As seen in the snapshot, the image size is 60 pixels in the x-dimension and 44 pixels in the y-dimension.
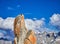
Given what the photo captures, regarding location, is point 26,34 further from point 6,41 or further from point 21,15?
point 6,41

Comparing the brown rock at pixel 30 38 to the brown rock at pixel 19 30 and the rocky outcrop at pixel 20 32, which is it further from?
the brown rock at pixel 19 30

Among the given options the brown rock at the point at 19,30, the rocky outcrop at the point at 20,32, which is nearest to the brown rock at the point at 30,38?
the rocky outcrop at the point at 20,32

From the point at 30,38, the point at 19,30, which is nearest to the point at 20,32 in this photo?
the point at 19,30

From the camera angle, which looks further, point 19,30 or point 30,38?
point 19,30

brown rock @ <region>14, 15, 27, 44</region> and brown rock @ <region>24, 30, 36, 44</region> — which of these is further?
brown rock @ <region>14, 15, 27, 44</region>

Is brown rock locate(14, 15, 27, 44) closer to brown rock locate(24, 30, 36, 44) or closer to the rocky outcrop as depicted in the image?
the rocky outcrop

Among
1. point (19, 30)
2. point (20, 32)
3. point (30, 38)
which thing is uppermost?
point (19, 30)

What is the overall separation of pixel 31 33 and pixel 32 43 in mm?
711

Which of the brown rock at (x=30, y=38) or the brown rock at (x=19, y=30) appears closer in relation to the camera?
the brown rock at (x=30, y=38)

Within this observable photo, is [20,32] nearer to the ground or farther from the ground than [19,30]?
nearer to the ground

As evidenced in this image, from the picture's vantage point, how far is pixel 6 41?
5940 inches

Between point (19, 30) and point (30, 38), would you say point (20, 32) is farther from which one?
point (30, 38)

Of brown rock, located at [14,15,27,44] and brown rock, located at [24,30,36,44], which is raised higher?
brown rock, located at [14,15,27,44]

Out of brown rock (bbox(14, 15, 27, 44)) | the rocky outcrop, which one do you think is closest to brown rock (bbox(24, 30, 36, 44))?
the rocky outcrop
